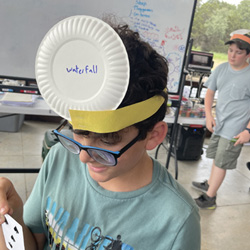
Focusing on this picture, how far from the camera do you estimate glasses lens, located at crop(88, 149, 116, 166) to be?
0.62m

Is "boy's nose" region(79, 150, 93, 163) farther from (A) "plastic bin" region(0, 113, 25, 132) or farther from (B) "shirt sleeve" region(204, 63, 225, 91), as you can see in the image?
(A) "plastic bin" region(0, 113, 25, 132)

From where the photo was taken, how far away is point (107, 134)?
613 mm

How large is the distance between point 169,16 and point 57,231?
2026 millimetres

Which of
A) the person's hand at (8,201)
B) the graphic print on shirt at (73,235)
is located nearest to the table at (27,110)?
the person's hand at (8,201)

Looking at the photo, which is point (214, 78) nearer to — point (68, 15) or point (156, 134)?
point (68, 15)

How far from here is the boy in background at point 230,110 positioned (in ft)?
7.35

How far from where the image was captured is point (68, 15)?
2.09 meters

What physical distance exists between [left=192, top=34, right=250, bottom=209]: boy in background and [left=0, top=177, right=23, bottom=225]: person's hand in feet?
6.44

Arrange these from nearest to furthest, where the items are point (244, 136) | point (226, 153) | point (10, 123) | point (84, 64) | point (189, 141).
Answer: point (84, 64) < point (244, 136) < point (226, 153) < point (189, 141) < point (10, 123)

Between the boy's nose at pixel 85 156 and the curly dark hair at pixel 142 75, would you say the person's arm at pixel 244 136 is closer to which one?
the curly dark hair at pixel 142 75

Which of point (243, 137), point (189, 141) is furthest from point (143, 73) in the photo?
point (189, 141)

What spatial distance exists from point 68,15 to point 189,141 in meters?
2.22

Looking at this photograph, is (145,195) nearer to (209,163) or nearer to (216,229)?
(216,229)

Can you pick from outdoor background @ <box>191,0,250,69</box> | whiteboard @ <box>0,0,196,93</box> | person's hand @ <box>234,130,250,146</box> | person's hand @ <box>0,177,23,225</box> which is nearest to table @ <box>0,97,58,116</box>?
whiteboard @ <box>0,0,196,93</box>
